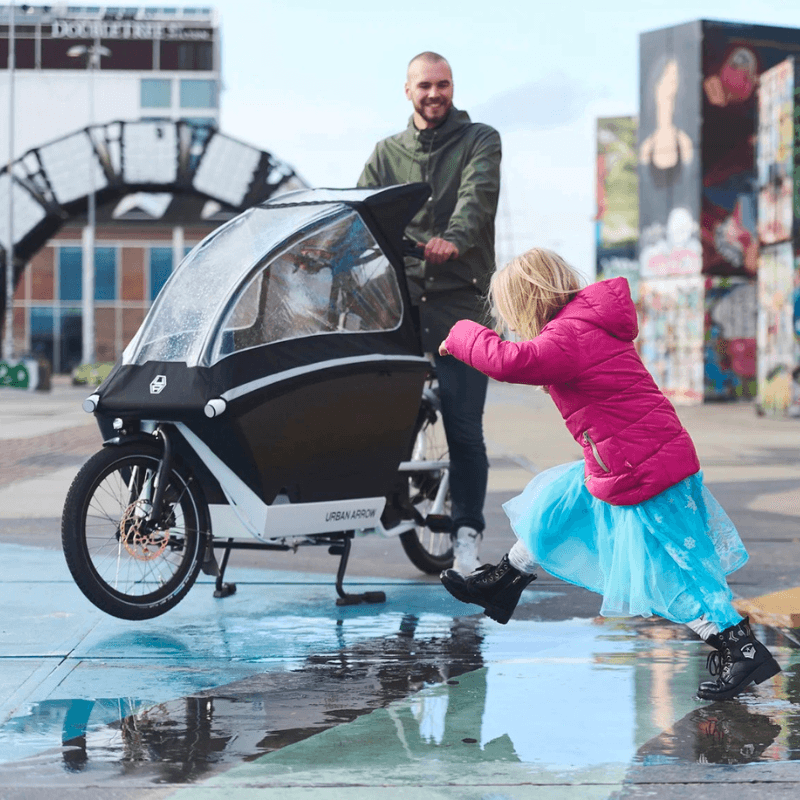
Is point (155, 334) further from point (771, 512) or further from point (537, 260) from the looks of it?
point (771, 512)

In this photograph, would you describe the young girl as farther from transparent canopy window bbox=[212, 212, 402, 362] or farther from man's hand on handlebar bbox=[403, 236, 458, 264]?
man's hand on handlebar bbox=[403, 236, 458, 264]

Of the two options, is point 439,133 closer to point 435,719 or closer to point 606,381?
point 606,381

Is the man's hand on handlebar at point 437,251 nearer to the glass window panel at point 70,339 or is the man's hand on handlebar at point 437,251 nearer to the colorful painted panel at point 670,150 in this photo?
the colorful painted panel at point 670,150

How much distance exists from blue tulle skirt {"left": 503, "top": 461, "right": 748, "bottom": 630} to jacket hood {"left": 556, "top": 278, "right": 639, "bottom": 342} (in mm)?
492

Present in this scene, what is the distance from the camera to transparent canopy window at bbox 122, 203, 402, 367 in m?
4.84

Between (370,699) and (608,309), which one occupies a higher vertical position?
(608,309)

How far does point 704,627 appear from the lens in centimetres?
408

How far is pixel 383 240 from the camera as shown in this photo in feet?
Answer: 17.7

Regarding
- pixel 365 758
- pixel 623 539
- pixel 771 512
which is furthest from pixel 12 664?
pixel 771 512

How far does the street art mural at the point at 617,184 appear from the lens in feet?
158

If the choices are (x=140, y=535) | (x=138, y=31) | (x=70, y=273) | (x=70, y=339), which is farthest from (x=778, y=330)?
(x=138, y=31)

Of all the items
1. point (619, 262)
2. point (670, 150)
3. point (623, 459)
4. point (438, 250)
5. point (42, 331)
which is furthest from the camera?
point (42, 331)

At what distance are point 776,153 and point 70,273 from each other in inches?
1598

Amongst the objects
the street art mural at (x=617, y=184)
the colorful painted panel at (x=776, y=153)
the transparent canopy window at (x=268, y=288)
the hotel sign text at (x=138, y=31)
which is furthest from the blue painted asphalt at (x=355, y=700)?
the hotel sign text at (x=138, y=31)
